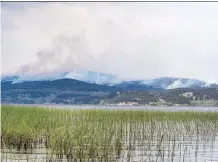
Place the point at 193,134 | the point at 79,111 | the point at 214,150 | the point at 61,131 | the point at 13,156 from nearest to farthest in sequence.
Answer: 1. the point at 61,131
2. the point at 13,156
3. the point at 214,150
4. the point at 193,134
5. the point at 79,111

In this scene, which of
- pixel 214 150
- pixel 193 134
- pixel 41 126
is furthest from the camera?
pixel 193 134

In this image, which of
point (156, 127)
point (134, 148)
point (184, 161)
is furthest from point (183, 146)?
point (156, 127)

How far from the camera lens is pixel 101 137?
15.7m

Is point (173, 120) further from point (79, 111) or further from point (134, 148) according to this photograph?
point (134, 148)

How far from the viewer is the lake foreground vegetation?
1485 centimetres

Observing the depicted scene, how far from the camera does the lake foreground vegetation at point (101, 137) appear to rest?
1485 cm

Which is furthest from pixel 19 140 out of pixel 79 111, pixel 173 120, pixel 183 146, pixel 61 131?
pixel 173 120

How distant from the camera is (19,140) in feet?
57.5

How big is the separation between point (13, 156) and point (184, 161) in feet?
18.8

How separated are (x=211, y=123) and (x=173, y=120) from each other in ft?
7.21

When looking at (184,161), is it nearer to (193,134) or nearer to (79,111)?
(193,134)

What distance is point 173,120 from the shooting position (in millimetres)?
28266

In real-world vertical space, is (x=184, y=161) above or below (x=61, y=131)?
below

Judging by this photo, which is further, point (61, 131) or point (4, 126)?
point (4, 126)
